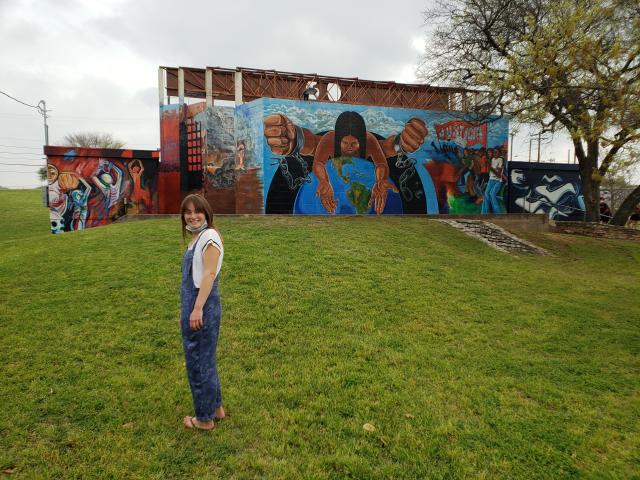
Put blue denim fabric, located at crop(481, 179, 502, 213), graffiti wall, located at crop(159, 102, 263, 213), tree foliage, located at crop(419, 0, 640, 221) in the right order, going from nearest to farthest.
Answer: tree foliage, located at crop(419, 0, 640, 221) < graffiti wall, located at crop(159, 102, 263, 213) < blue denim fabric, located at crop(481, 179, 502, 213)

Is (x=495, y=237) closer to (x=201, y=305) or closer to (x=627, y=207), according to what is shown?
(x=627, y=207)

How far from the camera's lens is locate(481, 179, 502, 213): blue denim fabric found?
60.0ft

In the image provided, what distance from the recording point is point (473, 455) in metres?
2.99

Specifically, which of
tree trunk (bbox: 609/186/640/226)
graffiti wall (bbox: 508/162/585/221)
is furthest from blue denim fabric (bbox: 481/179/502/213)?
tree trunk (bbox: 609/186/640/226)

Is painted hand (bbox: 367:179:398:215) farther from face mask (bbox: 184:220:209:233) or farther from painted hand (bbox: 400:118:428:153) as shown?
face mask (bbox: 184:220:209:233)

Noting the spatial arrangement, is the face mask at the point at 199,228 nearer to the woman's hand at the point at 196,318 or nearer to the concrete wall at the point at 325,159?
the woman's hand at the point at 196,318

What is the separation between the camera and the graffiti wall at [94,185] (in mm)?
16484

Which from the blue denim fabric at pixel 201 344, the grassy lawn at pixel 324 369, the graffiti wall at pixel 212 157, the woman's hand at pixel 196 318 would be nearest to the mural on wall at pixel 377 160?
the graffiti wall at pixel 212 157

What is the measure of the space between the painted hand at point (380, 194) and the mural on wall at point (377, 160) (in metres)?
0.04

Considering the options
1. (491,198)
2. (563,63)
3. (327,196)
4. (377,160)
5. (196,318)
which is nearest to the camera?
(196,318)

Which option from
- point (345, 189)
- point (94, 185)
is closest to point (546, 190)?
point (345, 189)

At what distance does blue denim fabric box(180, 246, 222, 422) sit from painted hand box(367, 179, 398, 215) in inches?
544

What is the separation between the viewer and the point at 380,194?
16609 mm

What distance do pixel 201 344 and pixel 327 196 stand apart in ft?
43.2
